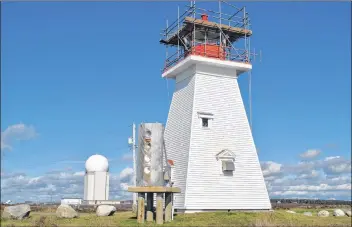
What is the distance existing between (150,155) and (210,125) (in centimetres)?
640

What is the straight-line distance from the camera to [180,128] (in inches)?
1123

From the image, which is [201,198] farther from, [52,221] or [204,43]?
[204,43]

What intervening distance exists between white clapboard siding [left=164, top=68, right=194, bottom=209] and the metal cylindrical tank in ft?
12.6

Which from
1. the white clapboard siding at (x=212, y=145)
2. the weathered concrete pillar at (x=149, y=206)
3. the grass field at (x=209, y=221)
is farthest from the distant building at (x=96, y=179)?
the weathered concrete pillar at (x=149, y=206)

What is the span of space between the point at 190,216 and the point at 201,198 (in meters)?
2.41

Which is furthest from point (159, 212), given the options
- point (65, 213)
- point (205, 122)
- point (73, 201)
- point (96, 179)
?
point (73, 201)

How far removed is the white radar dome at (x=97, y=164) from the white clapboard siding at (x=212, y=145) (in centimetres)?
1170

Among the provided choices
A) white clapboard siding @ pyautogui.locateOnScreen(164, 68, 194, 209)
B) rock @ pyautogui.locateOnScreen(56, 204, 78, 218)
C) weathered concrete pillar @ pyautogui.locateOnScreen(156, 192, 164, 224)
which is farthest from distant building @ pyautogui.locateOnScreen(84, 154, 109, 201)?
weathered concrete pillar @ pyautogui.locateOnScreen(156, 192, 164, 224)

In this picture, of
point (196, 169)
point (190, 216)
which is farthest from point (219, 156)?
point (190, 216)

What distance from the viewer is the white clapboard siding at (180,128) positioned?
1041 inches

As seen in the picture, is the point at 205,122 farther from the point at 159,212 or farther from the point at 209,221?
the point at 159,212

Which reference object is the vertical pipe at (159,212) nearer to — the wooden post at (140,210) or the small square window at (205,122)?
the wooden post at (140,210)

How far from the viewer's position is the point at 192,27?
29.2 m

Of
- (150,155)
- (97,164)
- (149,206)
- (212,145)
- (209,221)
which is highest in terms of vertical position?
(212,145)
